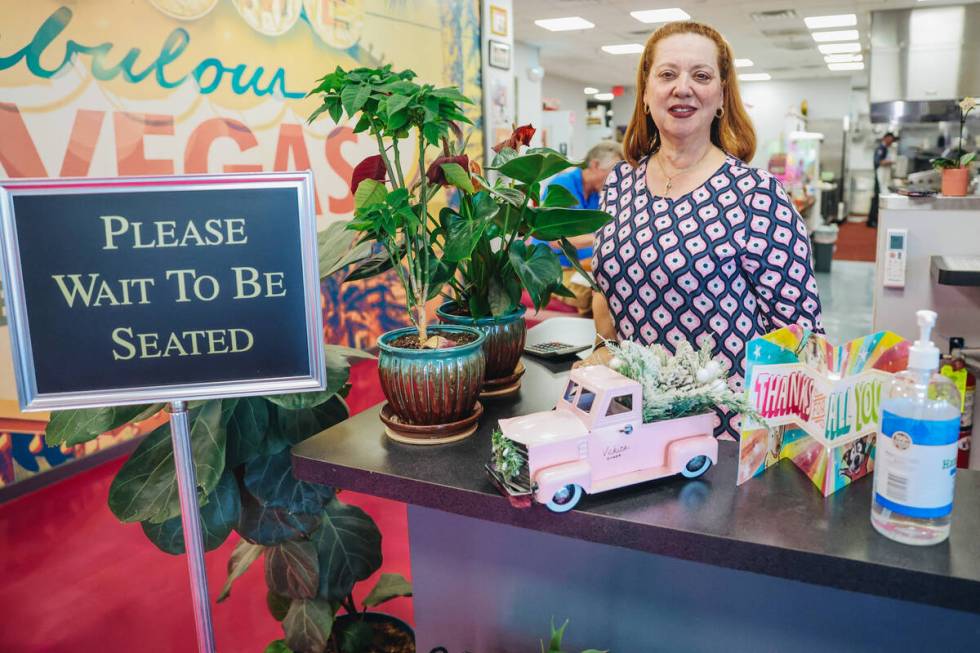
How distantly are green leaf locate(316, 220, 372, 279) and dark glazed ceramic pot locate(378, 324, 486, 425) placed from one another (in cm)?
18

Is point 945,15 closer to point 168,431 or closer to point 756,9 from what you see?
point 756,9

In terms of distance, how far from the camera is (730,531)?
0.94 metres

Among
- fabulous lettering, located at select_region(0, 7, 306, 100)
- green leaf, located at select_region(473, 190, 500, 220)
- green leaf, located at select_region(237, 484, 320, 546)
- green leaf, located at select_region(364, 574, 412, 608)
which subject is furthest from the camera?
fabulous lettering, located at select_region(0, 7, 306, 100)

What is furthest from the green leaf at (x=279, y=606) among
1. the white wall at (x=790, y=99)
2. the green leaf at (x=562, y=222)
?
the white wall at (x=790, y=99)

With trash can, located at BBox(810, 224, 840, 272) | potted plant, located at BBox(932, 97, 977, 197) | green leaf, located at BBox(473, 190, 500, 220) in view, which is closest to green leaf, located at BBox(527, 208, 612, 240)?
green leaf, located at BBox(473, 190, 500, 220)

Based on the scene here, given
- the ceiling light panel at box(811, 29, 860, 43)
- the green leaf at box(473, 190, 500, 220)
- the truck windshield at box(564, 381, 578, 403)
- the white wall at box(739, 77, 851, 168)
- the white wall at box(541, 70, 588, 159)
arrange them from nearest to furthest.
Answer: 1. the truck windshield at box(564, 381, 578, 403)
2. the green leaf at box(473, 190, 500, 220)
3. the ceiling light panel at box(811, 29, 860, 43)
4. the white wall at box(541, 70, 588, 159)
5. the white wall at box(739, 77, 851, 168)

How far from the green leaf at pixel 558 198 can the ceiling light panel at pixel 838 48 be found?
12889 mm

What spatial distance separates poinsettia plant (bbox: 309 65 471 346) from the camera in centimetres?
115

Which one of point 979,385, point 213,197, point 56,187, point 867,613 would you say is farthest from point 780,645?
point 979,385

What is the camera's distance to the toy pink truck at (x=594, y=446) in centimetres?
101

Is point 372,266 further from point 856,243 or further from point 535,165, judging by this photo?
point 856,243

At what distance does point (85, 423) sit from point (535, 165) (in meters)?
0.96

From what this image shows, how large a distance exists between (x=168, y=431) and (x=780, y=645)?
1179mm

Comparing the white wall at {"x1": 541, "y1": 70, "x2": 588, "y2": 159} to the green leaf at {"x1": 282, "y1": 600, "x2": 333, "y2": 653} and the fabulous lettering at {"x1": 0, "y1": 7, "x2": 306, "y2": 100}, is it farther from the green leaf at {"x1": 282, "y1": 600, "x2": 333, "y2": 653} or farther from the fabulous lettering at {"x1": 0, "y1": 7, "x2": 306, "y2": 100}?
the green leaf at {"x1": 282, "y1": 600, "x2": 333, "y2": 653}
